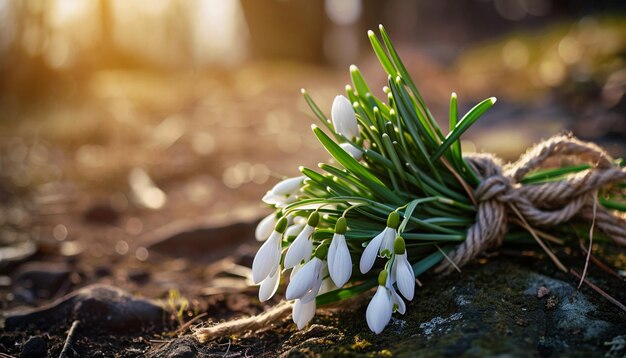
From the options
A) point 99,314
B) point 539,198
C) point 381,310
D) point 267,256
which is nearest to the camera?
point 381,310

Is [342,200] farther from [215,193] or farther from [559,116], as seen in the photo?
[559,116]

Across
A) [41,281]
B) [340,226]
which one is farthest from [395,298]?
[41,281]

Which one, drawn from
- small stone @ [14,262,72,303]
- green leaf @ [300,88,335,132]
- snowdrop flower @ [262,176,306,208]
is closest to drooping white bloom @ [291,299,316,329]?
snowdrop flower @ [262,176,306,208]

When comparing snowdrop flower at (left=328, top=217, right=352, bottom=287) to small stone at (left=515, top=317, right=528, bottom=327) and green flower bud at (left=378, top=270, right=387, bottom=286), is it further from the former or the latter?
small stone at (left=515, top=317, right=528, bottom=327)

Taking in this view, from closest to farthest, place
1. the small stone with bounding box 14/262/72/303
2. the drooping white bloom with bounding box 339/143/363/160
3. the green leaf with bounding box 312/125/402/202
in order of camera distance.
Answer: the green leaf with bounding box 312/125/402/202 < the drooping white bloom with bounding box 339/143/363/160 < the small stone with bounding box 14/262/72/303

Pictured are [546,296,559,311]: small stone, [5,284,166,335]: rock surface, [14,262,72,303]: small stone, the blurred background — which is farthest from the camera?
the blurred background

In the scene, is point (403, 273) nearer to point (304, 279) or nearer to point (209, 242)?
point (304, 279)

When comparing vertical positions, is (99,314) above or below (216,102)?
below
